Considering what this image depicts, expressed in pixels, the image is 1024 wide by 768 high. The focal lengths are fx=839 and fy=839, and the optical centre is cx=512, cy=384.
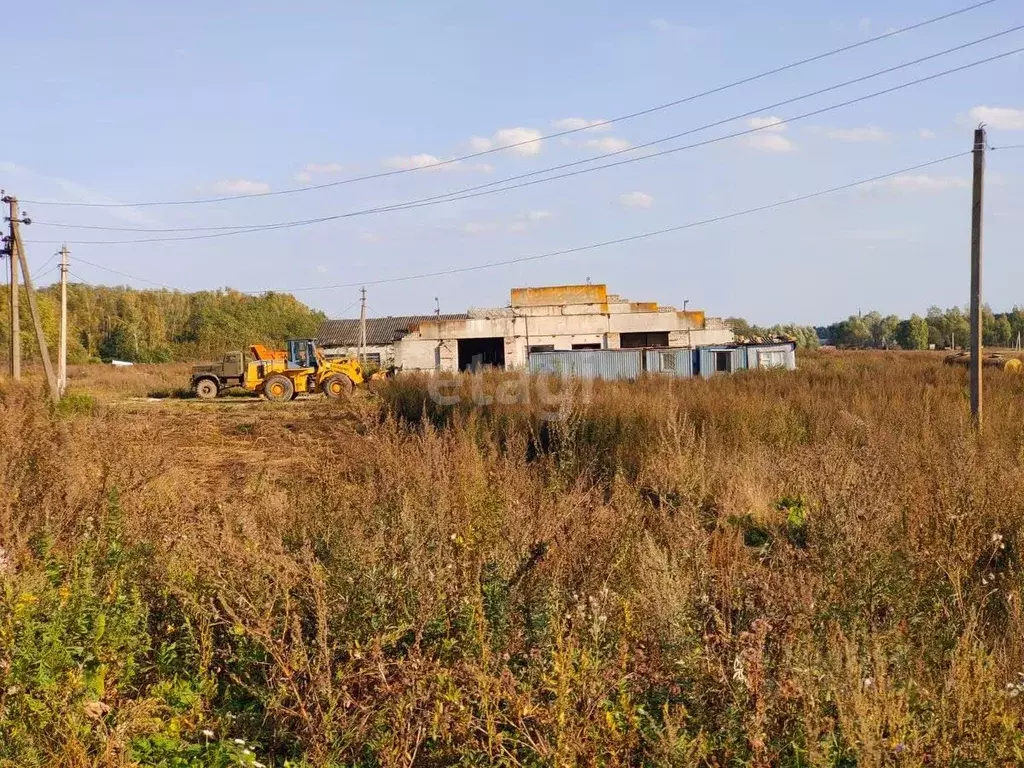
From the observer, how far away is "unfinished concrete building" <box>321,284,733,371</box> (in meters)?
36.1

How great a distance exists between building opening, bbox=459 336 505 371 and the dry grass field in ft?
103

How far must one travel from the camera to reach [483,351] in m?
38.8

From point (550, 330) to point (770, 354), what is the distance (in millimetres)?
9983

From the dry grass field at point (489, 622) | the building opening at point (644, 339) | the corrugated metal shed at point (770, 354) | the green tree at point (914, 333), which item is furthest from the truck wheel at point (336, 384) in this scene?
the green tree at point (914, 333)

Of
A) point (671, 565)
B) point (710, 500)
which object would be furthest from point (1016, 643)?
point (710, 500)

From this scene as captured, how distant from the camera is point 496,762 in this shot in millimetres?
2969

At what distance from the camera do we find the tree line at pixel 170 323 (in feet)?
269

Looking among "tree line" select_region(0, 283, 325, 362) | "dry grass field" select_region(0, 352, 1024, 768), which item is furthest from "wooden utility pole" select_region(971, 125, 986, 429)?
"tree line" select_region(0, 283, 325, 362)

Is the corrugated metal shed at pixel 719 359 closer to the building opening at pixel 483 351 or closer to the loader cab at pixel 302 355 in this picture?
the building opening at pixel 483 351

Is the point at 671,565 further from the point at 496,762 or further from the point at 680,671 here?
the point at 496,762

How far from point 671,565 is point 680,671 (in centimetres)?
116

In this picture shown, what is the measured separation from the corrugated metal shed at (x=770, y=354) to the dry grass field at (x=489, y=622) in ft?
79.1

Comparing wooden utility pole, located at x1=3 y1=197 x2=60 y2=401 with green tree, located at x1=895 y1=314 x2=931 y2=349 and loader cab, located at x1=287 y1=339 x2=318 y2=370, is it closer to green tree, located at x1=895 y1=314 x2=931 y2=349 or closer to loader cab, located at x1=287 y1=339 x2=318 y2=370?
loader cab, located at x1=287 y1=339 x2=318 y2=370

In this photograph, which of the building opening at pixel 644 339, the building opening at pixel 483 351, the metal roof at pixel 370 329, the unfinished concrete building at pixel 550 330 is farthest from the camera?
the metal roof at pixel 370 329
